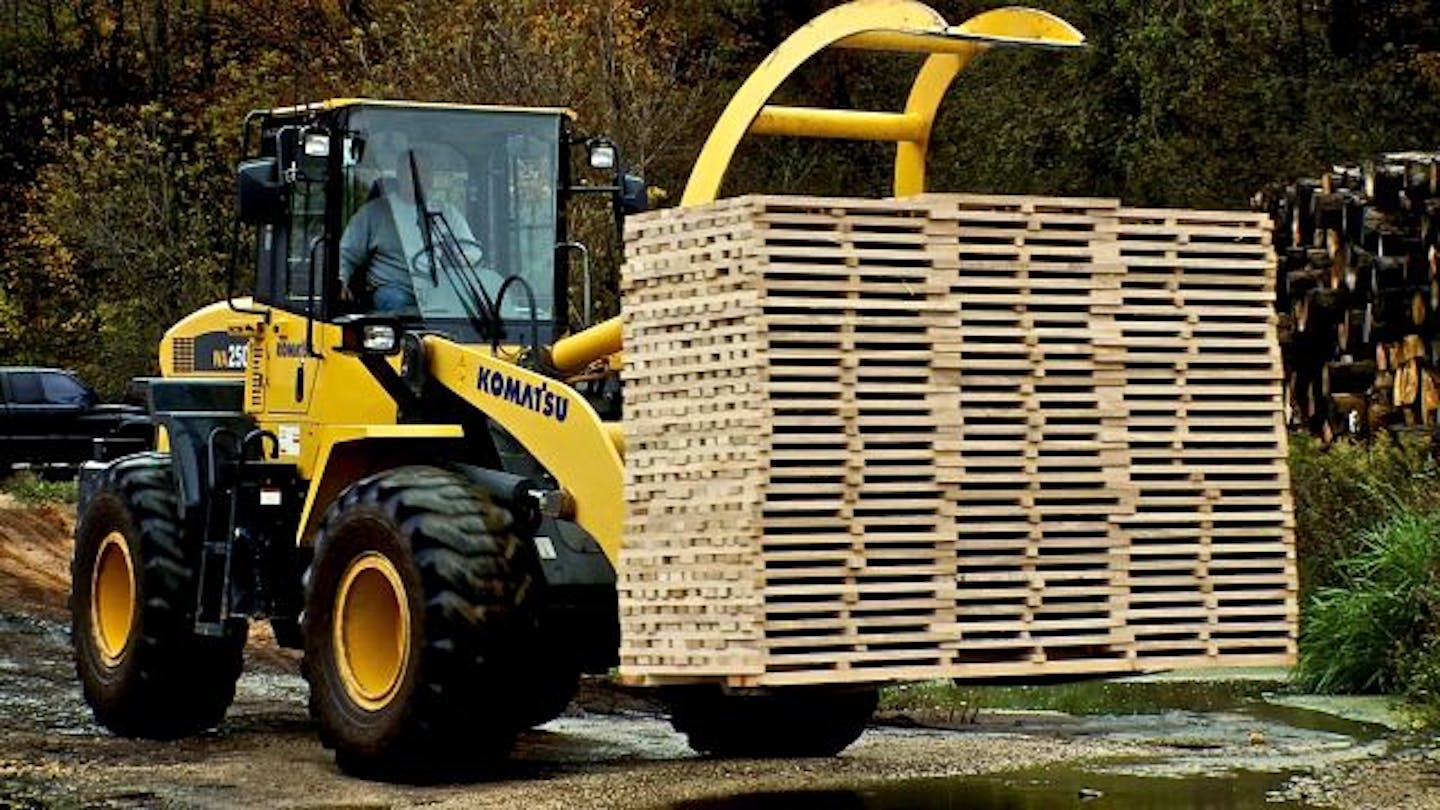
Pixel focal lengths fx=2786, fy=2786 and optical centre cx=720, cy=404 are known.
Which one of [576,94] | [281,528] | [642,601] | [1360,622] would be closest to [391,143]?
[281,528]

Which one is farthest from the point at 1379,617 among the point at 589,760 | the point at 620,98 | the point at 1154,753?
the point at 620,98

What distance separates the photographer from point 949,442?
35.0 ft

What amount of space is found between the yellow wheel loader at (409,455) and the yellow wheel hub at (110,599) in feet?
0.05

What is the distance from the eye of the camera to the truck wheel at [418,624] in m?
11.6

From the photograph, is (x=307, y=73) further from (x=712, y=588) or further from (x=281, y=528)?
(x=712, y=588)

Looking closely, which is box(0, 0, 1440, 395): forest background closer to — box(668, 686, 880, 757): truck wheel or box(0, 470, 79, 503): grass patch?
box(0, 470, 79, 503): grass patch

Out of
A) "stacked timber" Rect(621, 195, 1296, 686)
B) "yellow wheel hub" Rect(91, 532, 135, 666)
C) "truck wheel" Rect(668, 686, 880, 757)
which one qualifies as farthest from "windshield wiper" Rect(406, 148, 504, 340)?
"yellow wheel hub" Rect(91, 532, 135, 666)

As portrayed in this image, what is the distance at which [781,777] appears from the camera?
12273 millimetres

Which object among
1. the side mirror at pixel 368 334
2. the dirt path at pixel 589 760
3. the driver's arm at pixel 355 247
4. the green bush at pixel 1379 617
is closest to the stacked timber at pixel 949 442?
the dirt path at pixel 589 760

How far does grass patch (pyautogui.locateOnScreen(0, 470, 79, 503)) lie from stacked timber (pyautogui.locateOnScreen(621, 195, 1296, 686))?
1691 centimetres

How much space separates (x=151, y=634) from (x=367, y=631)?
7.83 feet

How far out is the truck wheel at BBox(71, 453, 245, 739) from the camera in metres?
14.4

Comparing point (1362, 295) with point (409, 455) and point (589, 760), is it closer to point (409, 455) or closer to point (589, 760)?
point (589, 760)

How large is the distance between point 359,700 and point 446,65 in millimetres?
19251
